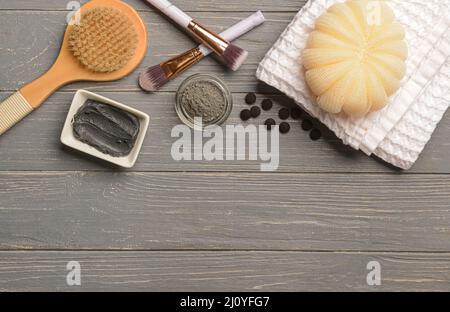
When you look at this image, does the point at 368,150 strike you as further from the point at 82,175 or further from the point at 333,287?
the point at 82,175

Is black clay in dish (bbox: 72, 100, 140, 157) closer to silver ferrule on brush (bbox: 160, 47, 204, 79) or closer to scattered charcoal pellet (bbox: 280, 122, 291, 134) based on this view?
silver ferrule on brush (bbox: 160, 47, 204, 79)

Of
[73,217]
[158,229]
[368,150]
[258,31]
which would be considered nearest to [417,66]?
[368,150]

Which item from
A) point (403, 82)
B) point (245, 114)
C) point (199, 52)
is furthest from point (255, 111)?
point (403, 82)

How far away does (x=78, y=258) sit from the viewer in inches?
35.3

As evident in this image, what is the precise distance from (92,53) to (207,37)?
7.5 inches

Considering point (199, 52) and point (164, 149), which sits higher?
point (199, 52)

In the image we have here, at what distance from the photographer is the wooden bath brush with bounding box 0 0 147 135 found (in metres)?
0.86

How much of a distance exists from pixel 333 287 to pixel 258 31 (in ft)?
1.53

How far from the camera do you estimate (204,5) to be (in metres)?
0.91


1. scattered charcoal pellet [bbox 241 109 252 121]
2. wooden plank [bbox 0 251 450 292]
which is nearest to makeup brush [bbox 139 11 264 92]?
scattered charcoal pellet [bbox 241 109 252 121]

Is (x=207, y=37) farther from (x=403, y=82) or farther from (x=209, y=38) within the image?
(x=403, y=82)

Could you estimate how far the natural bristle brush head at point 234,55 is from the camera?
2.86 feet

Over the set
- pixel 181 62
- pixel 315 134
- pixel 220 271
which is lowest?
pixel 220 271

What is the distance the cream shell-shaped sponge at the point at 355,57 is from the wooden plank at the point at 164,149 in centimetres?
11
